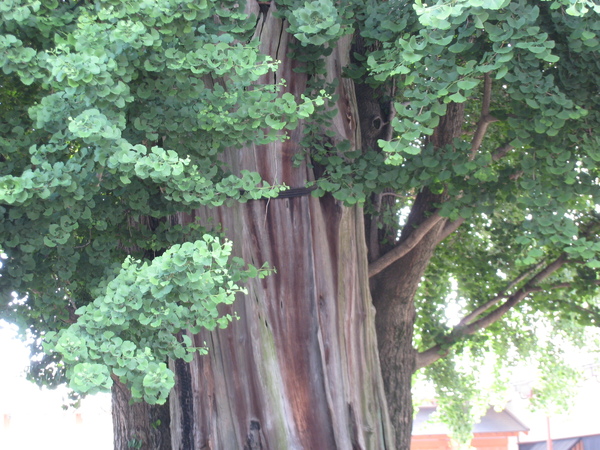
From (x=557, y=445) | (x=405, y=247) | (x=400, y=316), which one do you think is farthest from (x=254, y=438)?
(x=557, y=445)

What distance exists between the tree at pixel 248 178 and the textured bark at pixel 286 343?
1 centimetres

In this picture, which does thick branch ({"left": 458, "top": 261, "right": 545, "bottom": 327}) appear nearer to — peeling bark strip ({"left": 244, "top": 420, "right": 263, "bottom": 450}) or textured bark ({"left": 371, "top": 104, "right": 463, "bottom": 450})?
textured bark ({"left": 371, "top": 104, "right": 463, "bottom": 450})

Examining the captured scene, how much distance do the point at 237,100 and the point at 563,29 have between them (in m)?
1.77

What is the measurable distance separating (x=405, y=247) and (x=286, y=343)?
1.74 m

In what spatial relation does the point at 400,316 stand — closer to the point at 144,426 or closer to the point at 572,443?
the point at 144,426

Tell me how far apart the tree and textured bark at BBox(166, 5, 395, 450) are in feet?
0.04

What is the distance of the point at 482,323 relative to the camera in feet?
21.5

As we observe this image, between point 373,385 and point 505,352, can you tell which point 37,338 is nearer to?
point 373,385

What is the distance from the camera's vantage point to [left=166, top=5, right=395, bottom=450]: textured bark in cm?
397

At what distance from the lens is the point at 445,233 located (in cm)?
572

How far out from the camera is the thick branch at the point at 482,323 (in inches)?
251

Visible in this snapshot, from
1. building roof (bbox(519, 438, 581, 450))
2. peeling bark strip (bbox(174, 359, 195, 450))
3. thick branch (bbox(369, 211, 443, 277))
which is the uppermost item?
thick branch (bbox(369, 211, 443, 277))

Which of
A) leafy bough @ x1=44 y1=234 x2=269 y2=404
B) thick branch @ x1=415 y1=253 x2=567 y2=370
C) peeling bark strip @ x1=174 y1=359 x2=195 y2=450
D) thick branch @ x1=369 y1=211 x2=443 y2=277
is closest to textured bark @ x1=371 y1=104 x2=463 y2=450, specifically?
thick branch @ x1=369 y1=211 x2=443 y2=277

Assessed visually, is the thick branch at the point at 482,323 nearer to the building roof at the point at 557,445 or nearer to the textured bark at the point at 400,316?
the textured bark at the point at 400,316
